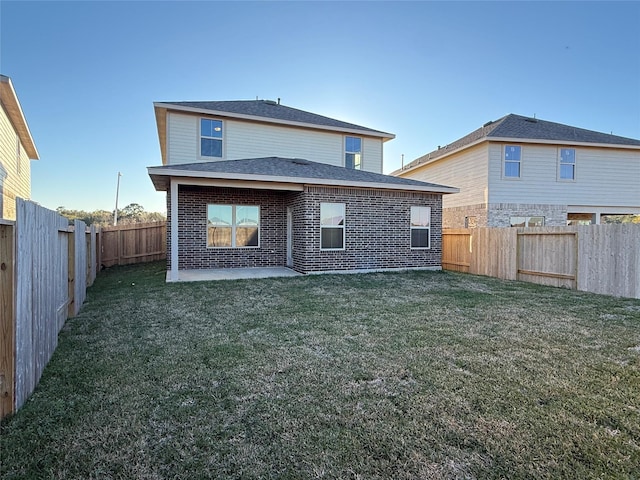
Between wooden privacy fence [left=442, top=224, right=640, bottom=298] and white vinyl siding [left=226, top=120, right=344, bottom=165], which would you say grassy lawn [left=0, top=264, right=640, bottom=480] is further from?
white vinyl siding [left=226, top=120, right=344, bottom=165]

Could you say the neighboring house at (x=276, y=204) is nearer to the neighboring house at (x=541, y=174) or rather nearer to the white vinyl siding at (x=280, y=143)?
the white vinyl siding at (x=280, y=143)

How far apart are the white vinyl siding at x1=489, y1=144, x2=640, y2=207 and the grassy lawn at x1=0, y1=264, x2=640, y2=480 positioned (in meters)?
10.8

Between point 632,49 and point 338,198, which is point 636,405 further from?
point 632,49

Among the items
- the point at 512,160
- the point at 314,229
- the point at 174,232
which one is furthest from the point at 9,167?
the point at 512,160

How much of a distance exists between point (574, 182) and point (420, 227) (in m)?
9.28

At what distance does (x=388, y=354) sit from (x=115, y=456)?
2772 mm

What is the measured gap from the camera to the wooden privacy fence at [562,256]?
776cm

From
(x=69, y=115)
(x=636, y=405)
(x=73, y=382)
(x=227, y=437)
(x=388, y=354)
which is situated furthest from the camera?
(x=69, y=115)

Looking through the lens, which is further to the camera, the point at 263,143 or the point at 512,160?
the point at 512,160

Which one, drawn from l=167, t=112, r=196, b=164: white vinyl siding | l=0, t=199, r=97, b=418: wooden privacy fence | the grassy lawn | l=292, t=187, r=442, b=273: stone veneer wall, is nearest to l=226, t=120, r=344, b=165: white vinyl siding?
l=167, t=112, r=196, b=164: white vinyl siding

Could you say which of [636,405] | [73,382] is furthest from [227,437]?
[636,405]

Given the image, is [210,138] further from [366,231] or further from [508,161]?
[508,161]

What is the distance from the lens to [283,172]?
10.8m

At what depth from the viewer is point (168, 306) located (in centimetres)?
661
